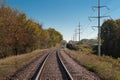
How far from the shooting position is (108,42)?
271 ft

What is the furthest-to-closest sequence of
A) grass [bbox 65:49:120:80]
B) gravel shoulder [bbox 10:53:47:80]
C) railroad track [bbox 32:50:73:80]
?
grass [bbox 65:49:120:80] → gravel shoulder [bbox 10:53:47:80] → railroad track [bbox 32:50:73:80]

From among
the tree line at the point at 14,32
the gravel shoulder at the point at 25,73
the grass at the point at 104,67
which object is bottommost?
the gravel shoulder at the point at 25,73

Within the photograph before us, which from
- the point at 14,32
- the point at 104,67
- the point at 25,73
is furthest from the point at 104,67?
the point at 14,32

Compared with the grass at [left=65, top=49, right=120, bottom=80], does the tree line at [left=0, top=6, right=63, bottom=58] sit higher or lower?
higher

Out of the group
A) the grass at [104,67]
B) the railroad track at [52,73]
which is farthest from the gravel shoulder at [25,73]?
the grass at [104,67]

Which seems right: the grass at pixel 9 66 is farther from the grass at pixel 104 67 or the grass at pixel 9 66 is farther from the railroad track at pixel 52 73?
A: the grass at pixel 104 67

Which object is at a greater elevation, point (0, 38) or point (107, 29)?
point (107, 29)

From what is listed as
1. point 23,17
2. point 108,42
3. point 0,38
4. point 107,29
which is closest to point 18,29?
point 23,17

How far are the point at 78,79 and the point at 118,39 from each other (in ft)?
205

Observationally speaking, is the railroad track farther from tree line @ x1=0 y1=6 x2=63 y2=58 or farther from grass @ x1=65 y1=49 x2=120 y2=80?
tree line @ x1=0 y1=6 x2=63 y2=58

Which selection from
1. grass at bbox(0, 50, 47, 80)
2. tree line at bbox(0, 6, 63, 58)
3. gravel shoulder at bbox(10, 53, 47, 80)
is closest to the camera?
gravel shoulder at bbox(10, 53, 47, 80)

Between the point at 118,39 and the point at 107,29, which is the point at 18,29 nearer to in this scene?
the point at 118,39

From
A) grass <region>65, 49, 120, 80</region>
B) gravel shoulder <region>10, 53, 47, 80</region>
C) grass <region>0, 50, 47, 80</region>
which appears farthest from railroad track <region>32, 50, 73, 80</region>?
grass <region>65, 49, 120, 80</region>

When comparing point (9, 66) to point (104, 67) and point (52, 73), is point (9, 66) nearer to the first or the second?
point (52, 73)
